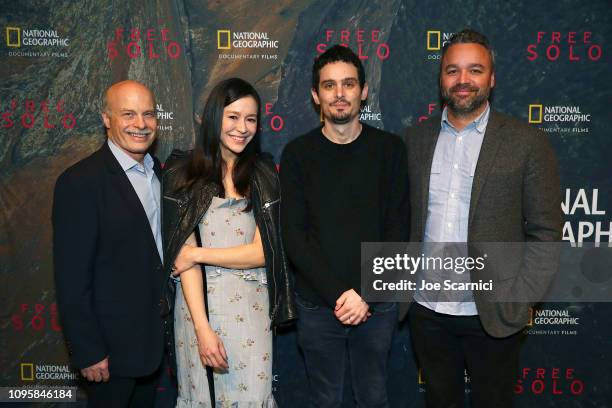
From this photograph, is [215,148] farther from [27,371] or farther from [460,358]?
[27,371]

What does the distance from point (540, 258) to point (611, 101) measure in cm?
152

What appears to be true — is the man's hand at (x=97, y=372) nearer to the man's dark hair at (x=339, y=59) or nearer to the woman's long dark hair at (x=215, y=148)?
the woman's long dark hair at (x=215, y=148)

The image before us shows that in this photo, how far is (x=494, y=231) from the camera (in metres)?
2.16

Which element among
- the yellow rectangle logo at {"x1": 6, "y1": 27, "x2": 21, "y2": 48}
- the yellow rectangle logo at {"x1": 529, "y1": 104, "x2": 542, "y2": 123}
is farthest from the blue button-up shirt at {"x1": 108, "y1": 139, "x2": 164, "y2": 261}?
the yellow rectangle logo at {"x1": 529, "y1": 104, "x2": 542, "y2": 123}

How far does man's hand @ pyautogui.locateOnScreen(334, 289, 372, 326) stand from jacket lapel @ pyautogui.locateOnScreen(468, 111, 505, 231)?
588 mm

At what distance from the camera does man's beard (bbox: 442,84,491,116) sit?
2.21 meters

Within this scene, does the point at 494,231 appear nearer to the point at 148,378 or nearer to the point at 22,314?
the point at 148,378

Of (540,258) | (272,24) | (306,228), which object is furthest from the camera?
(272,24)

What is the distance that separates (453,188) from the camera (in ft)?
7.27

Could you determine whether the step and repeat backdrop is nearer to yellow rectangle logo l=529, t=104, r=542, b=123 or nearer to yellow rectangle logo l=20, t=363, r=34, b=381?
yellow rectangle logo l=529, t=104, r=542, b=123

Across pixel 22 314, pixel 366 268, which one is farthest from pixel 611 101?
pixel 22 314

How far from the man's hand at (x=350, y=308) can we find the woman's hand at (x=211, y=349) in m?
0.53

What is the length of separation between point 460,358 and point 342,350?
0.58 metres

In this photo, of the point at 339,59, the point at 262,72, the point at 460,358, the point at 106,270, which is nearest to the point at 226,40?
the point at 262,72
